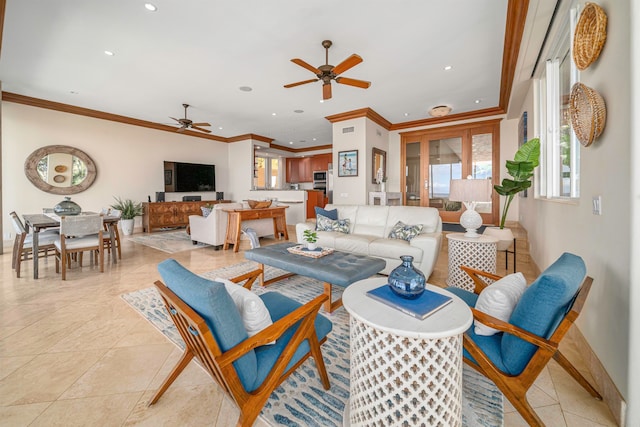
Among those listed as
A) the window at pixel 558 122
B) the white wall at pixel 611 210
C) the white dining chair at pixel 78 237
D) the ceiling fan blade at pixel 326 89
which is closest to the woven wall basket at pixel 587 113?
the white wall at pixel 611 210

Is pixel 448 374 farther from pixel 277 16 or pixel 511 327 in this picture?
pixel 277 16

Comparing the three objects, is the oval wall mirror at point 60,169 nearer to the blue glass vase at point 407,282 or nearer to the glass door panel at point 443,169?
the blue glass vase at point 407,282

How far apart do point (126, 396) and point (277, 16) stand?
3371 mm

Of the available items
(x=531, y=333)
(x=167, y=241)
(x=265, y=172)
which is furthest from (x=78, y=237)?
(x=265, y=172)

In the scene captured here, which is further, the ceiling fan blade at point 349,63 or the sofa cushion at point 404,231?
the sofa cushion at point 404,231

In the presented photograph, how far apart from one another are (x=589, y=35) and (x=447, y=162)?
5183mm

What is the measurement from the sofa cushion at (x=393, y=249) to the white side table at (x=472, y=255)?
1.27 ft

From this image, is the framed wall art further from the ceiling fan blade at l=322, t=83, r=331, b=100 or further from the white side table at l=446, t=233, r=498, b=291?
the white side table at l=446, t=233, r=498, b=291

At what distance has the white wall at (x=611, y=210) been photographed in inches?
48.4

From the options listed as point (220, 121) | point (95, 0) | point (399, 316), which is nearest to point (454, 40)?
point (399, 316)

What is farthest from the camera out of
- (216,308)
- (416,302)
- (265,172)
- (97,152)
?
(265,172)

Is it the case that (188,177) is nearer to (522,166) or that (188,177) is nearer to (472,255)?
(472,255)

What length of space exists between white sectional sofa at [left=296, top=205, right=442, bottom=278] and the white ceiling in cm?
213

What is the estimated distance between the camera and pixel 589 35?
5.13 feet
